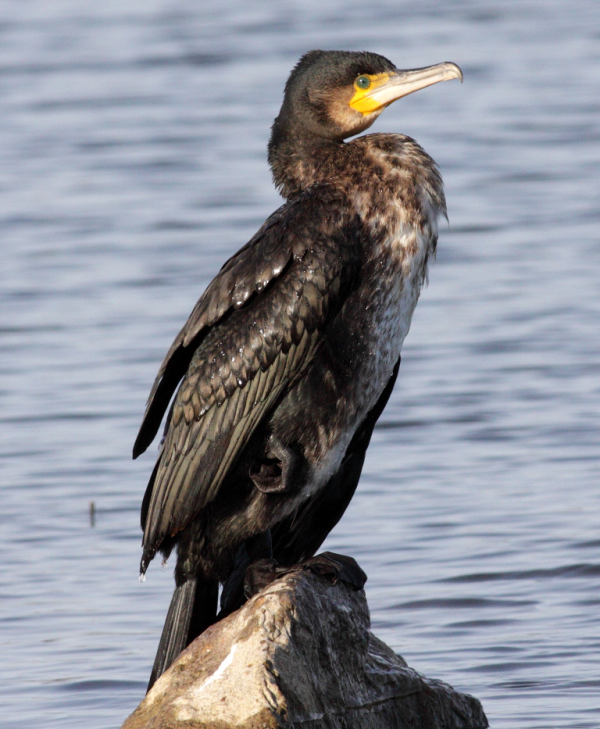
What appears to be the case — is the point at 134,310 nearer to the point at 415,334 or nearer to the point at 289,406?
the point at 415,334

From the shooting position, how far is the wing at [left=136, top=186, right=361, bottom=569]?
5.23m

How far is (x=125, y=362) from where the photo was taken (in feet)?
33.2

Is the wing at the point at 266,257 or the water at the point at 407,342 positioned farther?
the water at the point at 407,342

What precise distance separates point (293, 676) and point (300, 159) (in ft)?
6.07

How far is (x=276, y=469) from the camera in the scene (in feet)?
17.7

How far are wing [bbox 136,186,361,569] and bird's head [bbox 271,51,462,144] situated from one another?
0.40m

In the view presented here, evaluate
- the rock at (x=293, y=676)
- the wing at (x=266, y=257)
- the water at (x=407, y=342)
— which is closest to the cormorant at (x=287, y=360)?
the wing at (x=266, y=257)

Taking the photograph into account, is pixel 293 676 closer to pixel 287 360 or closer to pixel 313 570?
pixel 313 570

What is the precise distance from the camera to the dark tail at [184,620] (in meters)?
5.42

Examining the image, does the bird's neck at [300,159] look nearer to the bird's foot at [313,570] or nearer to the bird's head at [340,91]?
the bird's head at [340,91]

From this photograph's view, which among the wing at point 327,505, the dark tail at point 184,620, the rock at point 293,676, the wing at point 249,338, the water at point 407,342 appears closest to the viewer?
the rock at point 293,676

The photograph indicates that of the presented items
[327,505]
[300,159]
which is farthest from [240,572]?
[300,159]

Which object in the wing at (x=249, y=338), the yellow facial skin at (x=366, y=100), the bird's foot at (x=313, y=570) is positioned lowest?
the bird's foot at (x=313, y=570)

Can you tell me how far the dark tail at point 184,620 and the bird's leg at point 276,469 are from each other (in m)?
0.46
